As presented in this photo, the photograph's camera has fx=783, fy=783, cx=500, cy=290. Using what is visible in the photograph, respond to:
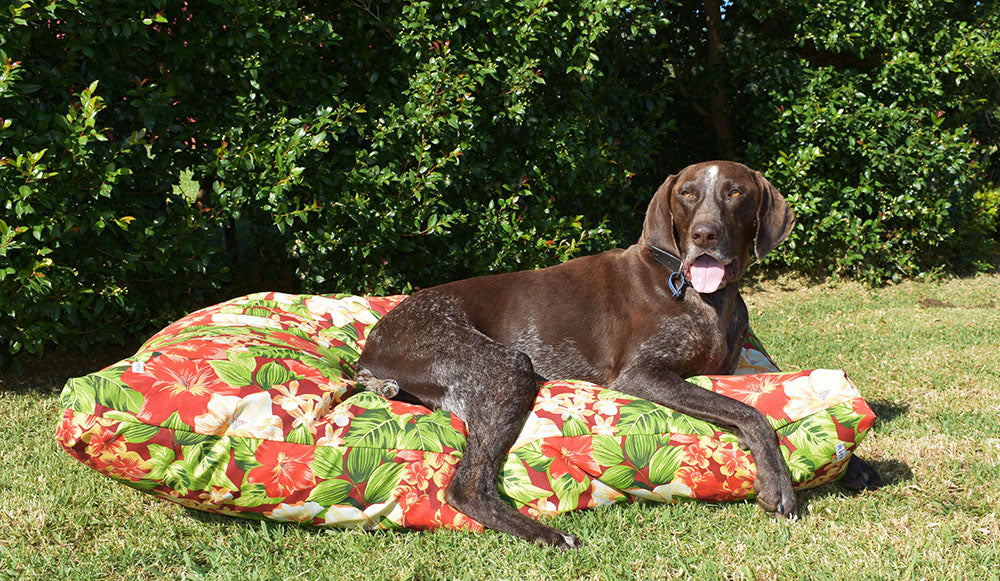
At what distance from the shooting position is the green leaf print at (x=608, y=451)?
3152mm

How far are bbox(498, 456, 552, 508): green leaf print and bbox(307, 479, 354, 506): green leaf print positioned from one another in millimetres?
622

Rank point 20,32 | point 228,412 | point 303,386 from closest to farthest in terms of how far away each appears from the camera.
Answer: point 228,412 → point 303,386 → point 20,32

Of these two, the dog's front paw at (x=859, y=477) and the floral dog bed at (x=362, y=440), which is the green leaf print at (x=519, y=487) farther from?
the dog's front paw at (x=859, y=477)

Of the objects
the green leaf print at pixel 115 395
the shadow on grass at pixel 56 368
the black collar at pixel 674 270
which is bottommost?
the shadow on grass at pixel 56 368

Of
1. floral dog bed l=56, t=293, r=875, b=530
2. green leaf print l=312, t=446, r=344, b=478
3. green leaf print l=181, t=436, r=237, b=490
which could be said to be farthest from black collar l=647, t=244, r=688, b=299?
green leaf print l=181, t=436, r=237, b=490

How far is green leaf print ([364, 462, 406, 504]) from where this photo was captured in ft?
9.98

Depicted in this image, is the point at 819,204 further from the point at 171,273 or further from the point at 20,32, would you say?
the point at 20,32

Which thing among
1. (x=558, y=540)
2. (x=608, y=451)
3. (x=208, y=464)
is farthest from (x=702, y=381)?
(x=208, y=464)

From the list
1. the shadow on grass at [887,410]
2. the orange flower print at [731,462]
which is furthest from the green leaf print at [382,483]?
the shadow on grass at [887,410]

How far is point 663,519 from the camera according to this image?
123 inches

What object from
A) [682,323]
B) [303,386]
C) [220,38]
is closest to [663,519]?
[682,323]

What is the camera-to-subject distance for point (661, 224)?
398cm

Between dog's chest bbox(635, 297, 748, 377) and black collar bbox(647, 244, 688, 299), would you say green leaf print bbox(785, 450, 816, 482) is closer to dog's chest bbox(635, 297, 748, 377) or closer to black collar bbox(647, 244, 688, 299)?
dog's chest bbox(635, 297, 748, 377)

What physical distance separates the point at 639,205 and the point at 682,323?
461cm
